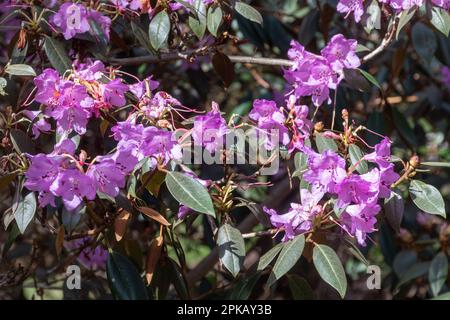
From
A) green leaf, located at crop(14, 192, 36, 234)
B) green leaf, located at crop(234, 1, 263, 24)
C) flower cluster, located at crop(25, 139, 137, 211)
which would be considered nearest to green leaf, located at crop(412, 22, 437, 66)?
green leaf, located at crop(234, 1, 263, 24)

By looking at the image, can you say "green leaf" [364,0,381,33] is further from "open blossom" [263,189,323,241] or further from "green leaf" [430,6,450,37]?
"open blossom" [263,189,323,241]

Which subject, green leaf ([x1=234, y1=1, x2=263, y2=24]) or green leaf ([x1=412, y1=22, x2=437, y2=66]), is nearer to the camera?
green leaf ([x1=234, y1=1, x2=263, y2=24])

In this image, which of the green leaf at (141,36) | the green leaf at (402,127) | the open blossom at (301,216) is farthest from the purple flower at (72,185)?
the green leaf at (402,127)

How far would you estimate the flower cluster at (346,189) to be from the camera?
1.44 m

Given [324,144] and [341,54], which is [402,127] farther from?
[324,144]

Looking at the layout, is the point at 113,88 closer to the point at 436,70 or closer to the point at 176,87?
the point at 176,87

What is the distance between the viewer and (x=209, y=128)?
5.00ft

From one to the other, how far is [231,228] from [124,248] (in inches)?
12.6

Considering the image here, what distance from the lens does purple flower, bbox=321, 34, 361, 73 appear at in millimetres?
1701

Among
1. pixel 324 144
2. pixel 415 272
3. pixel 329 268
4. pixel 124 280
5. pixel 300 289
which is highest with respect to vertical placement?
pixel 324 144

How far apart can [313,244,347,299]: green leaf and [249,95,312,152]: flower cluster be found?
0.68ft

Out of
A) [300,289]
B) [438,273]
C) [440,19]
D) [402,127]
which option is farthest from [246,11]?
[438,273]

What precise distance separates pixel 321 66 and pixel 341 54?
50 mm
